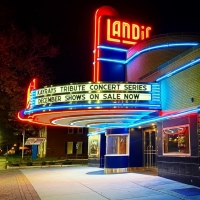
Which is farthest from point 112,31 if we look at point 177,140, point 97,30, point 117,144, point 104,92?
point 177,140

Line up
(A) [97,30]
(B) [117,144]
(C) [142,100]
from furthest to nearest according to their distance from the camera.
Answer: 1. (A) [97,30]
2. (B) [117,144]
3. (C) [142,100]

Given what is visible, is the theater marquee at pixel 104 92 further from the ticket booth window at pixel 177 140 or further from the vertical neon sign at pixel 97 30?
the vertical neon sign at pixel 97 30

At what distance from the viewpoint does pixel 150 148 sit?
56.2 ft

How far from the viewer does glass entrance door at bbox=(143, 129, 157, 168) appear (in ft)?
54.5

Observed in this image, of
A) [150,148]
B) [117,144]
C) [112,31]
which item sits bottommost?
[150,148]

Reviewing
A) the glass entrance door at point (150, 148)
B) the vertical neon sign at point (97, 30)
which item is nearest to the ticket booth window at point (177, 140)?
the glass entrance door at point (150, 148)

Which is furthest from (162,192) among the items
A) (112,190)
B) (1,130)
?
(1,130)

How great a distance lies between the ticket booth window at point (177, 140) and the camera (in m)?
11.9

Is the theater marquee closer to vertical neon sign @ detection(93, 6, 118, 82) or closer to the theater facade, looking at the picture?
the theater facade

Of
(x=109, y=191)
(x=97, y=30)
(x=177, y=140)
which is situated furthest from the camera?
(x=97, y=30)

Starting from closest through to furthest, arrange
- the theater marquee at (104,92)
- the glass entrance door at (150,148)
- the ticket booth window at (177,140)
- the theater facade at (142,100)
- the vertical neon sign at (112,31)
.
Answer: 1. the theater facade at (142,100)
2. the ticket booth window at (177,140)
3. the theater marquee at (104,92)
4. the glass entrance door at (150,148)
5. the vertical neon sign at (112,31)

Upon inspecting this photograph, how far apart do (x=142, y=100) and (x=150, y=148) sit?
5056 mm

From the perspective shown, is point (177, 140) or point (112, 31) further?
point (112, 31)

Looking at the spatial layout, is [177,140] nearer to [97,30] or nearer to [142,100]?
[142,100]
